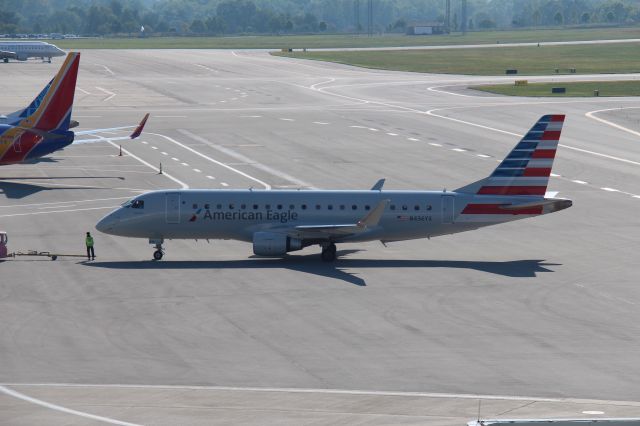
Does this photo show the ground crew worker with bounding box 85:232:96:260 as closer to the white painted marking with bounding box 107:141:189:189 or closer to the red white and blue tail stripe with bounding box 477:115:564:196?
the red white and blue tail stripe with bounding box 477:115:564:196

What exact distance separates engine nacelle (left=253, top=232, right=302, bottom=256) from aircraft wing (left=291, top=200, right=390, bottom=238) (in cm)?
68

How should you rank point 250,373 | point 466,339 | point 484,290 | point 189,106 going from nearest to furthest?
point 250,373
point 466,339
point 484,290
point 189,106

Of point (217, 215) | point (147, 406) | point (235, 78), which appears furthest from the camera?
point (235, 78)

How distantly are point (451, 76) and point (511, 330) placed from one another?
148385mm

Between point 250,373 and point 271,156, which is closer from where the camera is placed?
point 250,373

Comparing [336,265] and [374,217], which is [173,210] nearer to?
[336,265]

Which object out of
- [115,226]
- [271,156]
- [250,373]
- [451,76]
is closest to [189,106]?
[271,156]

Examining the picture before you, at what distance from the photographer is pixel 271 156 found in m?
100

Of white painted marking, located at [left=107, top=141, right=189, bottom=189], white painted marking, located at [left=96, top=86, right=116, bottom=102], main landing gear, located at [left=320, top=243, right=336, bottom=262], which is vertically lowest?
white painted marking, located at [left=96, top=86, right=116, bottom=102]

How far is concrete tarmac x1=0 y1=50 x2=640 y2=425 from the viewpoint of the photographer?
→ 36.5 metres

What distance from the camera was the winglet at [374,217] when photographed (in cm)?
5703

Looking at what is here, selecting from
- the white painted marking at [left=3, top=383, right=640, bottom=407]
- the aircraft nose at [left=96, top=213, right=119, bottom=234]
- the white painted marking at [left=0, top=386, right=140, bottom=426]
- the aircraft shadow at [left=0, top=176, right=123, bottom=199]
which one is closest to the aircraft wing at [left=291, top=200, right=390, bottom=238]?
the aircraft nose at [left=96, top=213, right=119, bottom=234]

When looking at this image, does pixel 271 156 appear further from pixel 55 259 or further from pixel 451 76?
pixel 451 76

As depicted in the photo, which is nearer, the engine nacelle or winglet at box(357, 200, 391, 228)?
winglet at box(357, 200, 391, 228)
